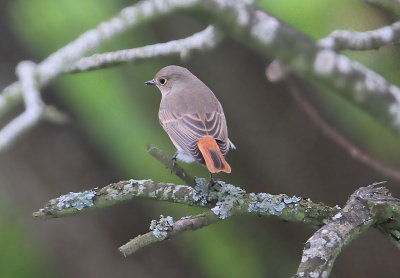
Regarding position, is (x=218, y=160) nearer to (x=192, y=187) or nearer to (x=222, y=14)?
(x=192, y=187)

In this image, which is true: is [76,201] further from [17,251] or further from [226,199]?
[17,251]

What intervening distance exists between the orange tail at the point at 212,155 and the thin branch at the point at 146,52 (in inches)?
8.9

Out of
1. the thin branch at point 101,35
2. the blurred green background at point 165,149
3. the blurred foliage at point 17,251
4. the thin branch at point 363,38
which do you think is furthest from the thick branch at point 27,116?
the blurred foliage at point 17,251

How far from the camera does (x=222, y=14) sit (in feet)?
4.22

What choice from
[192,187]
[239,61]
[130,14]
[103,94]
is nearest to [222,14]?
[130,14]

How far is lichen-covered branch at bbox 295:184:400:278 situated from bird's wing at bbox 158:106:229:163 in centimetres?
37

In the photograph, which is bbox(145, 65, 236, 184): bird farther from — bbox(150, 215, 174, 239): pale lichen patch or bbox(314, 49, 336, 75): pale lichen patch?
bbox(314, 49, 336, 75): pale lichen patch

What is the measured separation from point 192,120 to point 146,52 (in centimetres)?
27

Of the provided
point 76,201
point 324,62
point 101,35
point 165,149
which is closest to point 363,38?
point 324,62

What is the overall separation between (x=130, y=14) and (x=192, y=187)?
1.28 feet

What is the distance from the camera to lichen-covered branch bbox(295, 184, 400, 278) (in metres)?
1.31

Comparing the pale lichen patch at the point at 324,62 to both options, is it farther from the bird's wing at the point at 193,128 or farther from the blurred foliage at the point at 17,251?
the blurred foliage at the point at 17,251

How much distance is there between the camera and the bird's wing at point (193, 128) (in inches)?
68.2

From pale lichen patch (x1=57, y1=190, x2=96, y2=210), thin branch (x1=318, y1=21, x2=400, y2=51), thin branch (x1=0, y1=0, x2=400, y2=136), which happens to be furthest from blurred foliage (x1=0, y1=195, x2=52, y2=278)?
thin branch (x1=0, y1=0, x2=400, y2=136)
